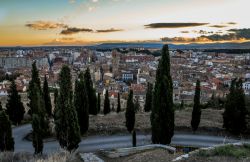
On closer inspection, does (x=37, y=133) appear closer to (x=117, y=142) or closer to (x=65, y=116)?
(x=65, y=116)

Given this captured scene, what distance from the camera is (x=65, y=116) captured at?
58.4ft

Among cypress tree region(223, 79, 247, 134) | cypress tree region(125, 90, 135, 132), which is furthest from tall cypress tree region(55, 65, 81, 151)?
cypress tree region(223, 79, 247, 134)

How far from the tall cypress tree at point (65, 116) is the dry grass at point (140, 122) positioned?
6854 millimetres

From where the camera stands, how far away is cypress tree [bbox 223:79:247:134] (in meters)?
23.0

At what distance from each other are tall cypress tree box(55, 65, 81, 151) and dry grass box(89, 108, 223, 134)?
6854 millimetres

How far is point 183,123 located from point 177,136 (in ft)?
8.27

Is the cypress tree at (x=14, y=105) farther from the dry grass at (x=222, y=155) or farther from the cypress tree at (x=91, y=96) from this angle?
the dry grass at (x=222, y=155)

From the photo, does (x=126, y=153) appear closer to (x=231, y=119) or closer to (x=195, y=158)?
(x=195, y=158)

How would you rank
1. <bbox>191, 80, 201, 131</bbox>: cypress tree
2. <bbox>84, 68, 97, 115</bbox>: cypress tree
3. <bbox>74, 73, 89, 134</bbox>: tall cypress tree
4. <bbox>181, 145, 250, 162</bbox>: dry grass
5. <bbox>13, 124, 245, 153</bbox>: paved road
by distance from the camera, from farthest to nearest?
<bbox>84, 68, 97, 115</bbox>: cypress tree < <bbox>191, 80, 201, 131</bbox>: cypress tree < <bbox>74, 73, 89, 134</bbox>: tall cypress tree < <bbox>13, 124, 245, 153</bbox>: paved road < <bbox>181, 145, 250, 162</bbox>: dry grass

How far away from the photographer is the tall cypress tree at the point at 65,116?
17812 millimetres

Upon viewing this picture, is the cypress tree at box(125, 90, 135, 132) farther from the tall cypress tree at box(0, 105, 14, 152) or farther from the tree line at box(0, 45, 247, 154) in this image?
the tall cypress tree at box(0, 105, 14, 152)

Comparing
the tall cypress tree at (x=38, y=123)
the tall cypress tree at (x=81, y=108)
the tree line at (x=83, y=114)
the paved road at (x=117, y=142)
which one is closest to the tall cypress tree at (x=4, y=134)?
the tree line at (x=83, y=114)

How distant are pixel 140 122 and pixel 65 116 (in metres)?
10.3

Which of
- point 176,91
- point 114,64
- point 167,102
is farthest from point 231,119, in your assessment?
point 114,64
